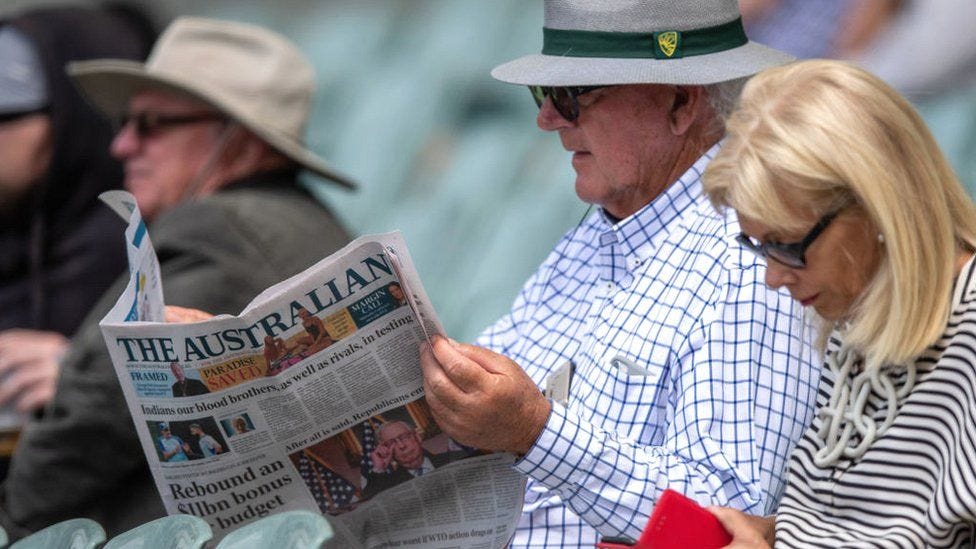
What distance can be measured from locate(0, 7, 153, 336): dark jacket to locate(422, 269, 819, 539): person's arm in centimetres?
200

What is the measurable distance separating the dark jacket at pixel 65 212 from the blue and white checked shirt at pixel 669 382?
5.67 ft

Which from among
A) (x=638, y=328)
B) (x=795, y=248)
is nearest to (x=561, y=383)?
(x=638, y=328)

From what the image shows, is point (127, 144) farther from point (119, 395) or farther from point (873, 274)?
point (873, 274)

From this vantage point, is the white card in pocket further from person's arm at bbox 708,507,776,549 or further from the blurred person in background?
the blurred person in background

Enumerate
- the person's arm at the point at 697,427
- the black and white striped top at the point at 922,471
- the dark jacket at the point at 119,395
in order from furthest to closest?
the dark jacket at the point at 119,395 < the person's arm at the point at 697,427 < the black and white striped top at the point at 922,471

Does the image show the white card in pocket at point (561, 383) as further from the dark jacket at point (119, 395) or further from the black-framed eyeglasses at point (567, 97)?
the dark jacket at point (119, 395)

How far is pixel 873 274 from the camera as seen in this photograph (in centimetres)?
150

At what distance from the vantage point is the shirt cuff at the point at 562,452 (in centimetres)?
165

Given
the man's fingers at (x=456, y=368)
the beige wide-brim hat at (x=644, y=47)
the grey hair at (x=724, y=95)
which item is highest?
the beige wide-brim hat at (x=644, y=47)

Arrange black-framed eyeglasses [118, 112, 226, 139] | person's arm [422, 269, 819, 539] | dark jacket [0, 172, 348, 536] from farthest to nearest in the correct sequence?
black-framed eyeglasses [118, 112, 226, 139] → dark jacket [0, 172, 348, 536] → person's arm [422, 269, 819, 539]

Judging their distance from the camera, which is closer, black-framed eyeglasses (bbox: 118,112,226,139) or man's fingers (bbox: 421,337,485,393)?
man's fingers (bbox: 421,337,485,393)

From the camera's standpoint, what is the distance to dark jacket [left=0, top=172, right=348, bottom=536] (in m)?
2.50

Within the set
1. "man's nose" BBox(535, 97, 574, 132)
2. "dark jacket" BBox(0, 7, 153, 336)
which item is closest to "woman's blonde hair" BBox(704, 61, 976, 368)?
"man's nose" BBox(535, 97, 574, 132)

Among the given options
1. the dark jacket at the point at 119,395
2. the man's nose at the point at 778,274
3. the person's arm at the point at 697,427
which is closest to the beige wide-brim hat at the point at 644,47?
the person's arm at the point at 697,427
